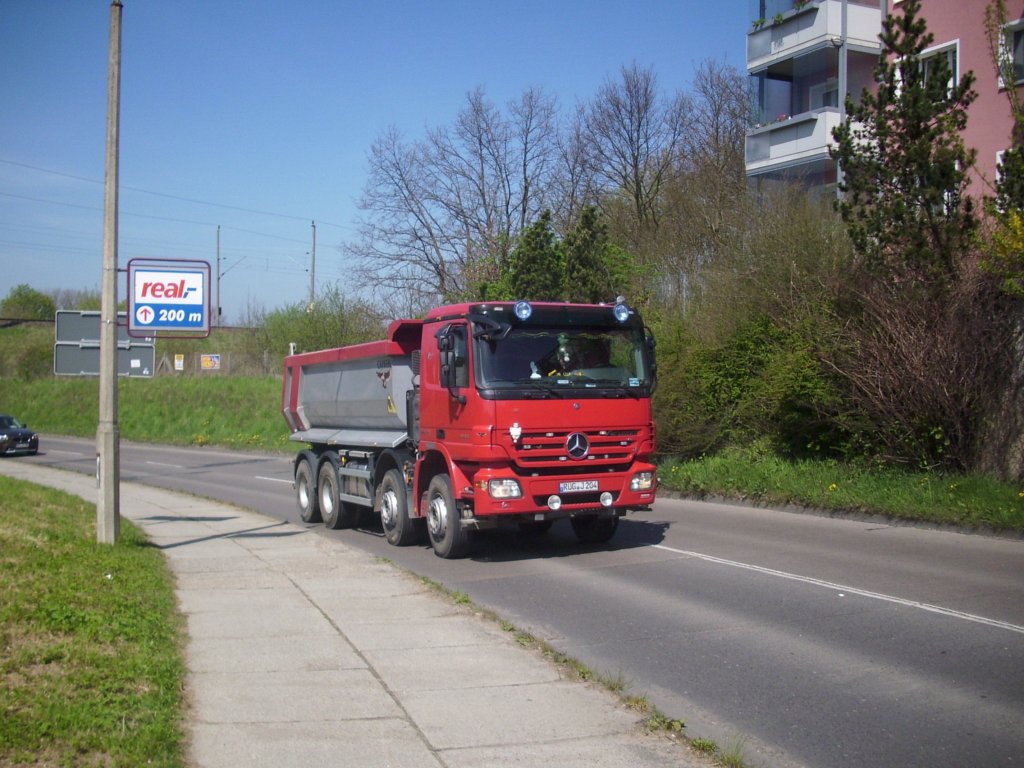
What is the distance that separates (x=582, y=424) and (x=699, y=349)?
9.87m

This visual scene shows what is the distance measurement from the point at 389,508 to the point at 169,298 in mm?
3985

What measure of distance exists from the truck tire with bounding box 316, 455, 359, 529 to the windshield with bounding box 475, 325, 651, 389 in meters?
5.29

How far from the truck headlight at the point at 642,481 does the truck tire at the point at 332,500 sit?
558 cm

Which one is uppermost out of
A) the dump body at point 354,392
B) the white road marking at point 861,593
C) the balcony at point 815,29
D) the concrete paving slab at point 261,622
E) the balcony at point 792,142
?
the balcony at point 815,29

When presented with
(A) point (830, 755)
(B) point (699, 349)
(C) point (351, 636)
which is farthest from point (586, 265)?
(A) point (830, 755)

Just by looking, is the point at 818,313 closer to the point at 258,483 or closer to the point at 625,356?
the point at 625,356

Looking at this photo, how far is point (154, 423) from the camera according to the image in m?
52.7

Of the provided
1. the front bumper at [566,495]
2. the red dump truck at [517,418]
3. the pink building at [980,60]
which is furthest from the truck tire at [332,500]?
the pink building at [980,60]

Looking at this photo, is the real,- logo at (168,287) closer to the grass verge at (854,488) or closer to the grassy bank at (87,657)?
the grassy bank at (87,657)

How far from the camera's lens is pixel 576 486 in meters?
11.5

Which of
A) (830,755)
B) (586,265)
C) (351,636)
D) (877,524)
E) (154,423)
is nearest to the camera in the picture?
(830,755)

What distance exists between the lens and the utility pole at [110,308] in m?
11.2

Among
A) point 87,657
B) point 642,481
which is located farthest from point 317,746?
point 642,481

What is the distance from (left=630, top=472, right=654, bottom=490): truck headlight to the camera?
11852mm
